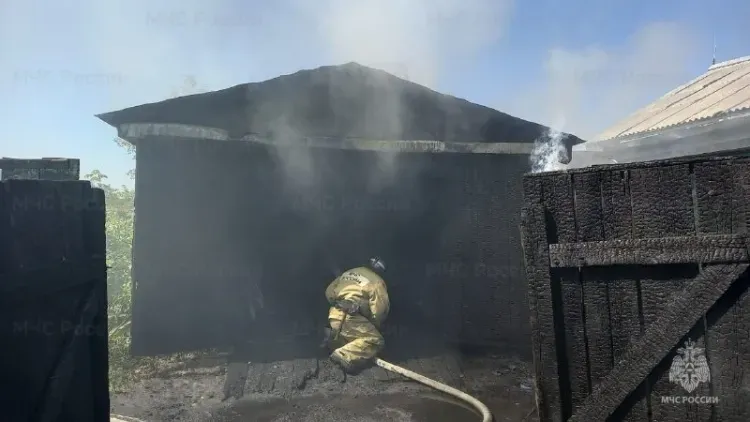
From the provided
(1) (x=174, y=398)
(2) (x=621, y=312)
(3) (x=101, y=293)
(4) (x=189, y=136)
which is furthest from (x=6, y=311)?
(4) (x=189, y=136)

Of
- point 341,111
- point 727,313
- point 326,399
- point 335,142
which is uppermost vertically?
point 341,111

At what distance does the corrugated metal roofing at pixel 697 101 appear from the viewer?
660cm

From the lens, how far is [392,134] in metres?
8.20

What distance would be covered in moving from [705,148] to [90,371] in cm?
651

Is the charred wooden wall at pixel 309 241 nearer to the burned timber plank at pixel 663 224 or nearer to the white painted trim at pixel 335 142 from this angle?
the white painted trim at pixel 335 142

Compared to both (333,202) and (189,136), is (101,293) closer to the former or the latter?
(189,136)

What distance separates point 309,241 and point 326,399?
3.43 meters

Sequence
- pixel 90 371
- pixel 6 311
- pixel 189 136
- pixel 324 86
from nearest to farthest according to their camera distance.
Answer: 1. pixel 6 311
2. pixel 90 371
3. pixel 189 136
4. pixel 324 86

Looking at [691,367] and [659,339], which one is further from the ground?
[659,339]

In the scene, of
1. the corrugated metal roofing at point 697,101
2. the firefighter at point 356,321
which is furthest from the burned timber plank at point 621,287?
the corrugated metal roofing at point 697,101

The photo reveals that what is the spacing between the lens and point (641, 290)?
6.55ft

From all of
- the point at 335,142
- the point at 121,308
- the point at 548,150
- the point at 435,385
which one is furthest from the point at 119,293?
the point at 548,150

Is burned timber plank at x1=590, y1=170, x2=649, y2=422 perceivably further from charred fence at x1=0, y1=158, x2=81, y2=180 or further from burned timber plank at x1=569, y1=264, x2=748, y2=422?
charred fence at x1=0, y1=158, x2=81, y2=180

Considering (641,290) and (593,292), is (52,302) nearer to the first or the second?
(593,292)
